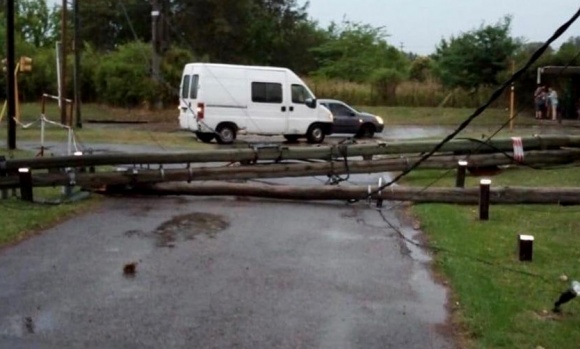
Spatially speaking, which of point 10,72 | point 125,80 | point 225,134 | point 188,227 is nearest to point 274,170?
point 188,227

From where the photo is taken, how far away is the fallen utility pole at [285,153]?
1709cm

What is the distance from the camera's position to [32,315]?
862cm

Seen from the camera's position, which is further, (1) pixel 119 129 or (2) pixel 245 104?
(1) pixel 119 129

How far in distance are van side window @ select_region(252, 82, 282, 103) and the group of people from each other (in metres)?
18.1

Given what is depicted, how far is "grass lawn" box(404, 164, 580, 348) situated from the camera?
818 centimetres

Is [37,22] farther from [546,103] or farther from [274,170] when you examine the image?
[274,170]

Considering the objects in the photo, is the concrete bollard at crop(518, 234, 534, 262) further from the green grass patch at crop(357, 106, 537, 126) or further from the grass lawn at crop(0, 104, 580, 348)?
the green grass patch at crop(357, 106, 537, 126)

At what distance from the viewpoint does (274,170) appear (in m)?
18.8

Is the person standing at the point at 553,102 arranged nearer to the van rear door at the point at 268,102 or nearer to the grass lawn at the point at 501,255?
the van rear door at the point at 268,102

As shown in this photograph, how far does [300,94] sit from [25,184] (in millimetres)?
19141

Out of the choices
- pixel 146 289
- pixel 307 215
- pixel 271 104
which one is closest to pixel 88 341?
pixel 146 289

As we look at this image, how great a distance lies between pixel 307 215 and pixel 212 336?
8177mm

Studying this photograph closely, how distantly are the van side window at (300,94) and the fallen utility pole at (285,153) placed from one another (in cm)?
1336

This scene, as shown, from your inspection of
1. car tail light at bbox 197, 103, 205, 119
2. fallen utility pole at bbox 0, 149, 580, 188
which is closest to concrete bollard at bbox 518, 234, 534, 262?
fallen utility pole at bbox 0, 149, 580, 188
